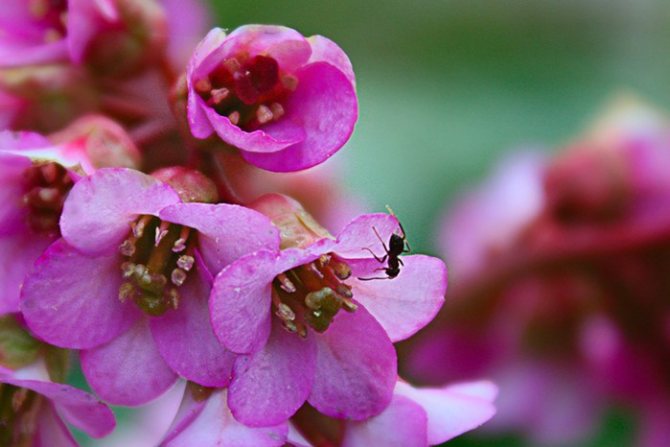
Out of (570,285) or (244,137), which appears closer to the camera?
(244,137)

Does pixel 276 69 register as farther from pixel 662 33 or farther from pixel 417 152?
pixel 662 33

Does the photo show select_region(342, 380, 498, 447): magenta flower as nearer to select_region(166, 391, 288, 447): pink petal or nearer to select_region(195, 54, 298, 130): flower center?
select_region(166, 391, 288, 447): pink petal

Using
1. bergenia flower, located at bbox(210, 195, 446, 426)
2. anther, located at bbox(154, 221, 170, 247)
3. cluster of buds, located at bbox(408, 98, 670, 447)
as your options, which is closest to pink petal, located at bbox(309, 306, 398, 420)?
bergenia flower, located at bbox(210, 195, 446, 426)

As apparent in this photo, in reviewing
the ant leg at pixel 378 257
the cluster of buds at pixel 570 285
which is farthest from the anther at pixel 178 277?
the cluster of buds at pixel 570 285

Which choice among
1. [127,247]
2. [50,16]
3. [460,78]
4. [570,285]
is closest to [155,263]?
[127,247]

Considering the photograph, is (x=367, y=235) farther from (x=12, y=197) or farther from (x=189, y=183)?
(x=12, y=197)

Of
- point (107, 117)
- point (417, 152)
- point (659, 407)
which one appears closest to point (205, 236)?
point (107, 117)
